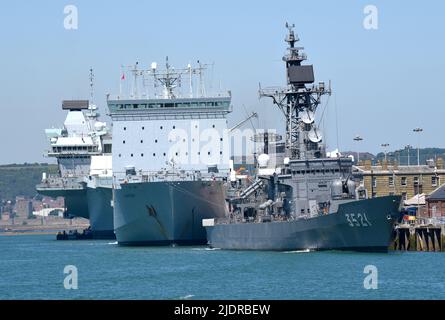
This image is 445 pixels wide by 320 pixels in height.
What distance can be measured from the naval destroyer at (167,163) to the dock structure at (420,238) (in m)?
11.4

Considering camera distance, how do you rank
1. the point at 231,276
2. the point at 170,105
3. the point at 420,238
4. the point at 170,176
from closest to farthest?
the point at 231,276 < the point at 420,238 < the point at 170,176 < the point at 170,105

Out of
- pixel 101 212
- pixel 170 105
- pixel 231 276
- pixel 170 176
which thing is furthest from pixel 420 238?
→ pixel 101 212

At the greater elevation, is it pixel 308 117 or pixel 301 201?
pixel 308 117

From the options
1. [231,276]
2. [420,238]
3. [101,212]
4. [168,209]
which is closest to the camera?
[231,276]

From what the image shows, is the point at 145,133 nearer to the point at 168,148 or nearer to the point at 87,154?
the point at 168,148

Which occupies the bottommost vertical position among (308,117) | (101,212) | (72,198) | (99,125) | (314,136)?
(101,212)

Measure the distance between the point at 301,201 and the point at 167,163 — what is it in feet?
45.1

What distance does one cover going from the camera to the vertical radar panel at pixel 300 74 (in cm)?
5812

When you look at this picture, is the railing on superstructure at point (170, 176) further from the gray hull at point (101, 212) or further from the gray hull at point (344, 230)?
the gray hull at point (101, 212)

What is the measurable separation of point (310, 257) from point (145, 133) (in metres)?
20.9

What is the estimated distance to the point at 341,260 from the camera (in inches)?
1784

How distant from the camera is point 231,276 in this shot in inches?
1606

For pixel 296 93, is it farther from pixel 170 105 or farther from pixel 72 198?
pixel 72 198
